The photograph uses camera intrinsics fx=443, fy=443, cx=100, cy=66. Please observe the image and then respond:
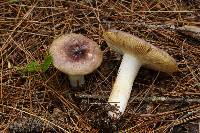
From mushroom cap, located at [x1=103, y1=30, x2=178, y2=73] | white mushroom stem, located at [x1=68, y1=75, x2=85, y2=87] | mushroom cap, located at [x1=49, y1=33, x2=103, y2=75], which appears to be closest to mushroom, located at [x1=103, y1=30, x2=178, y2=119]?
mushroom cap, located at [x1=103, y1=30, x2=178, y2=73]

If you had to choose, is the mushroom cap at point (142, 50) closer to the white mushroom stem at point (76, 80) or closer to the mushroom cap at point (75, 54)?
the mushroom cap at point (75, 54)

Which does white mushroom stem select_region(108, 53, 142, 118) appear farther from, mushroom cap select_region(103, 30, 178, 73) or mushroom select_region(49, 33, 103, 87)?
mushroom select_region(49, 33, 103, 87)

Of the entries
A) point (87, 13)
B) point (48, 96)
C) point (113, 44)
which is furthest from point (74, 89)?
point (87, 13)

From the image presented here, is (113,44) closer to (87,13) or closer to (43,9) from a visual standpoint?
(87,13)

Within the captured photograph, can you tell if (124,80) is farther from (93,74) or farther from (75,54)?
(75,54)

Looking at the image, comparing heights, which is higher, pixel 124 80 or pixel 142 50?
pixel 142 50

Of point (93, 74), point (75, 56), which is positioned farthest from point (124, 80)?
point (75, 56)

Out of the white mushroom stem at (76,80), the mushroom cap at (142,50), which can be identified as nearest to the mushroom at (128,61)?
the mushroom cap at (142,50)
